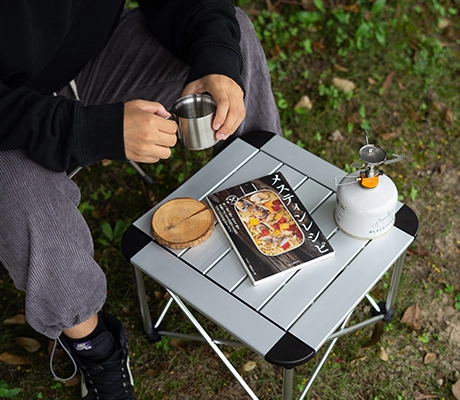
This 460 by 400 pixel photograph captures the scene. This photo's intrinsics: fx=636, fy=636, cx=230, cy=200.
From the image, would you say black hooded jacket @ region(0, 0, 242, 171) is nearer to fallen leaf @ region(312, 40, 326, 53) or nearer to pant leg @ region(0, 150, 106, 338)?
pant leg @ region(0, 150, 106, 338)

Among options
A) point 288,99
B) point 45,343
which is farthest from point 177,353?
point 288,99

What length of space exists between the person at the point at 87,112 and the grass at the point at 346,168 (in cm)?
35

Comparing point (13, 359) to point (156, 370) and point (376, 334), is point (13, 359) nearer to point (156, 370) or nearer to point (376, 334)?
point (156, 370)

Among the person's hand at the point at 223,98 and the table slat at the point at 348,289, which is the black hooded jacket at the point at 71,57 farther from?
the table slat at the point at 348,289

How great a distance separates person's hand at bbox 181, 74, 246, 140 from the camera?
218cm

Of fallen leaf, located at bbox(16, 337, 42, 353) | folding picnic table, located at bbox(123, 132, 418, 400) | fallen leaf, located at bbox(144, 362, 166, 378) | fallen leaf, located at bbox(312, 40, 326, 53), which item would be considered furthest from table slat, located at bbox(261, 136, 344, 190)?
fallen leaf, located at bbox(312, 40, 326, 53)

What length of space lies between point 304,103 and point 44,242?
2.04m

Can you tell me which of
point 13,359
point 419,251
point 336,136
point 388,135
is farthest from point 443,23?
point 13,359

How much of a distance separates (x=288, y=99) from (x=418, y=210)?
1.03m

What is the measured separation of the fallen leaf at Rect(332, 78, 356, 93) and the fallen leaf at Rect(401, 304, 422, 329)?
1449mm

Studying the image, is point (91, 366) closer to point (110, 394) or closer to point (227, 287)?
point (110, 394)

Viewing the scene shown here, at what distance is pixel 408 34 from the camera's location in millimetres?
4031

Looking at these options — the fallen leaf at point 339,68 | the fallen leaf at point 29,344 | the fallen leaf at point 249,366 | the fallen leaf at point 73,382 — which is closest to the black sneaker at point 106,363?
the fallen leaf at point 73,382

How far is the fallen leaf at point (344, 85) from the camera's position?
3.75 meters
